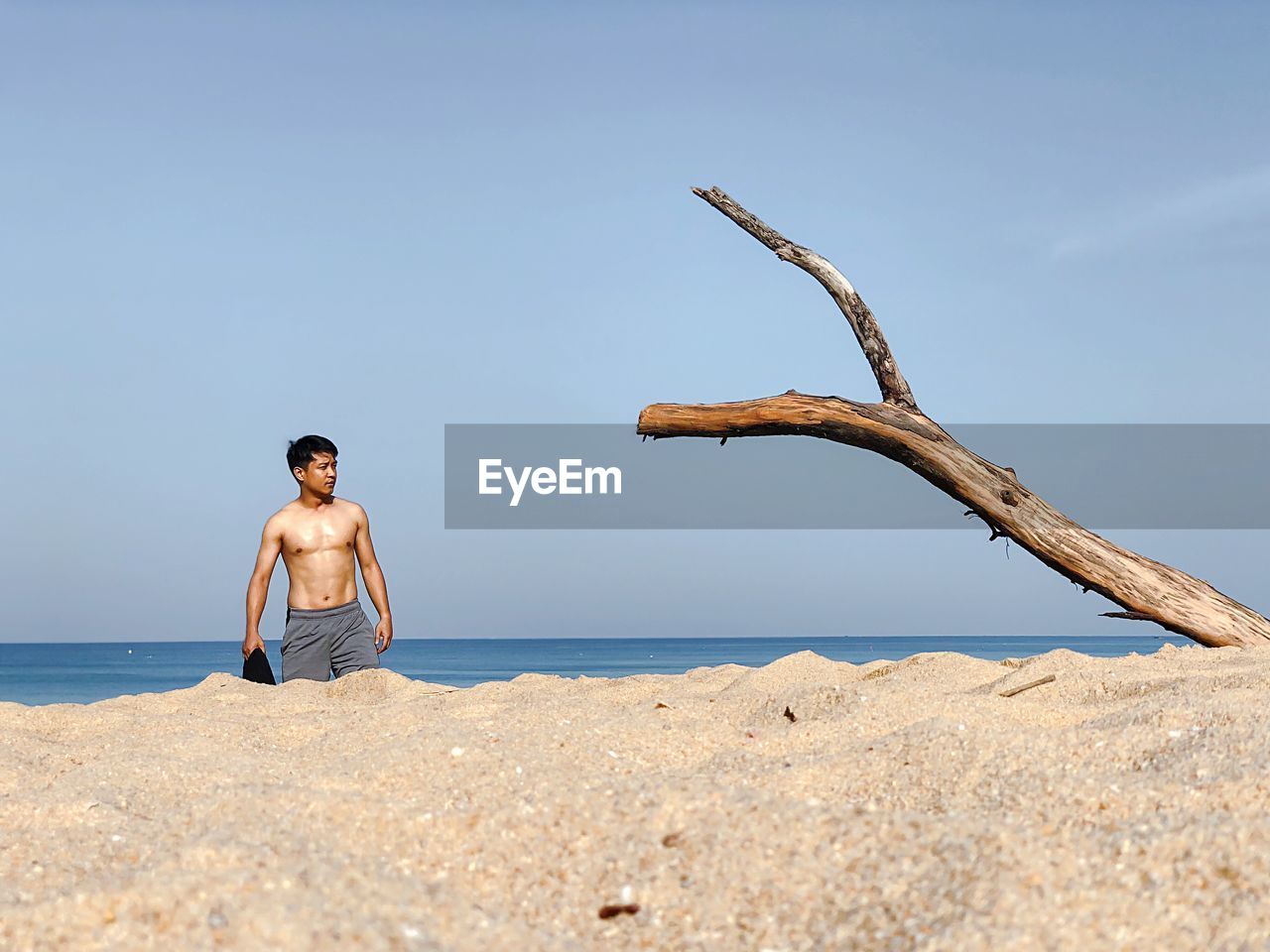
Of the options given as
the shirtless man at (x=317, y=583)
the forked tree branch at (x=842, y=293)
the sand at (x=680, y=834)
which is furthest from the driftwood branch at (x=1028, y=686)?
the shirtless man at (x=317, y=583)

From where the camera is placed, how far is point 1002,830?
1.59 meters

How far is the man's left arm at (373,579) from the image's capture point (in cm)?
618

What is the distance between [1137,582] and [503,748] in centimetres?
386

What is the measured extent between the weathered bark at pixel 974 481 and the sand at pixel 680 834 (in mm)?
2168

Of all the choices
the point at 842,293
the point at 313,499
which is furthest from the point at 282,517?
the point at 842,293

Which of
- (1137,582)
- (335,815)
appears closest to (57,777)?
(335,815)

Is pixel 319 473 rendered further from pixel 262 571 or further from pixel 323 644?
pixel 323 644

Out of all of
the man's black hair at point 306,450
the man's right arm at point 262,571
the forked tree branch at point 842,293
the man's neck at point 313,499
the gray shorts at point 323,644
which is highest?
the forked tree branch at point 842,293

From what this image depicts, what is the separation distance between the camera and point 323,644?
604 cm

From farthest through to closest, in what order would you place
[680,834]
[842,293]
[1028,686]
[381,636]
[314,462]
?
[381,636]
[314,462]
[842,293]
[1028,686]
[680,834]

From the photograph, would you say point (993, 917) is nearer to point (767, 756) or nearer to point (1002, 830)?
point (1002, 830)

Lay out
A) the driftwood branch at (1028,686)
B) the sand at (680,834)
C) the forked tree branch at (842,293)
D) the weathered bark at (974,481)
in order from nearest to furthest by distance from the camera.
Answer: the sand at (680,834), the driftwood branch at (1028,686), the weathered bark at (974,481), the forked tree branch at (842,293)

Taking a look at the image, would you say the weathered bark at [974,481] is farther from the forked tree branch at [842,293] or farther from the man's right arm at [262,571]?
the man's right arm at [262,571]

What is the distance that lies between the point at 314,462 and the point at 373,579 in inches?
35.1
